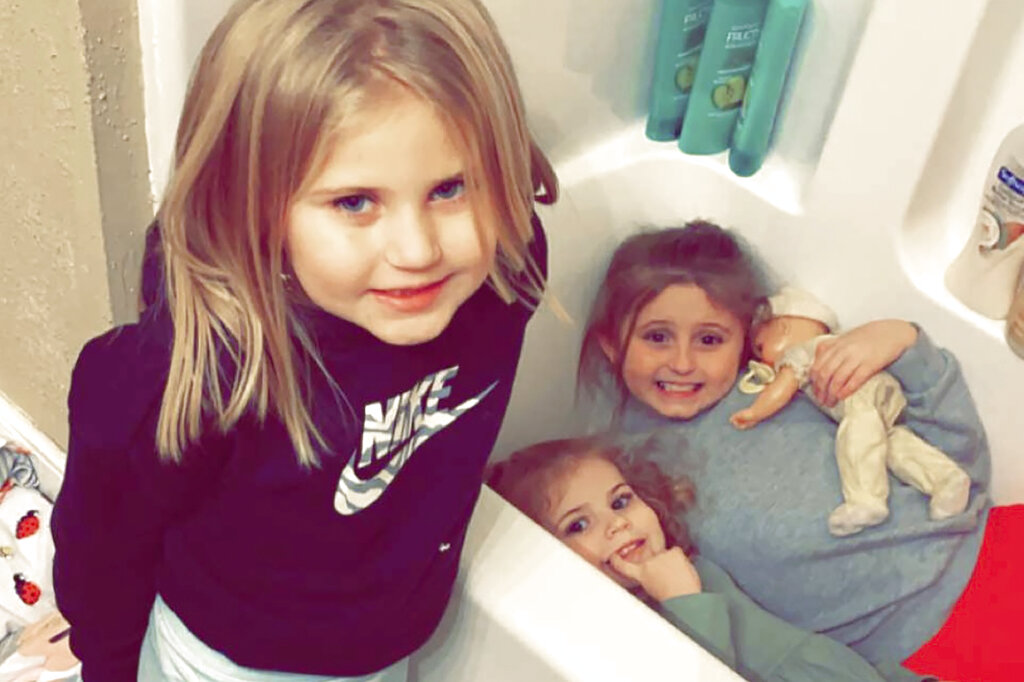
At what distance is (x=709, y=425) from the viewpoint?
4.28ft

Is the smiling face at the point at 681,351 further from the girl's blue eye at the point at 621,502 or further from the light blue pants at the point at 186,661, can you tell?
the light blue pants at the point at 186,661

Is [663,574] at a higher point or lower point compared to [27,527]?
higher

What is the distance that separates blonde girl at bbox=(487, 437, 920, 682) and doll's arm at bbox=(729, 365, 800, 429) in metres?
0.13

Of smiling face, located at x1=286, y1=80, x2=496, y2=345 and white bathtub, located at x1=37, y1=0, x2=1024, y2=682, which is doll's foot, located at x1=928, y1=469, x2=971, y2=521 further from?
smiling face, located at x1=286, y1=80, x2=496, y2=345

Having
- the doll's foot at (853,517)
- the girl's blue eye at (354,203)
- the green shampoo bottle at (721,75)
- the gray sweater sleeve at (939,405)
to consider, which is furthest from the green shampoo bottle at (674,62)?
the girl's blue eye at (354,203)

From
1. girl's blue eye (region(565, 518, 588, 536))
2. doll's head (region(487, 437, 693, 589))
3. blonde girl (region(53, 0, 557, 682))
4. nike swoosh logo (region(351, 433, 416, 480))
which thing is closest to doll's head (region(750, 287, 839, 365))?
doll's head (region(487, 437, 693, 589))

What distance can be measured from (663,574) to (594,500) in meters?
0.09

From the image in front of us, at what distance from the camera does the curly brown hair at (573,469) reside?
1147 millimetres

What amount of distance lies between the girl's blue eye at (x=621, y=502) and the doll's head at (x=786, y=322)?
0.27 metres

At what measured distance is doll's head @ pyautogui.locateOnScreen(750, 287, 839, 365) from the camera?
1.32m

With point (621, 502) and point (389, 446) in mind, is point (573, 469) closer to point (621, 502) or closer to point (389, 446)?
point (621, 502)

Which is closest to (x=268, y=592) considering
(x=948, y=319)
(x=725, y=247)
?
(x=725, y=247)

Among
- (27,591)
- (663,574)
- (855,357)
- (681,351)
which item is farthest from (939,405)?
(27,591)

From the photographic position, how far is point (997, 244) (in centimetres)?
127
